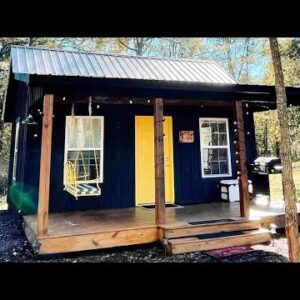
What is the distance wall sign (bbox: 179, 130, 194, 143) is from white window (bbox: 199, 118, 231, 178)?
0.89 ft

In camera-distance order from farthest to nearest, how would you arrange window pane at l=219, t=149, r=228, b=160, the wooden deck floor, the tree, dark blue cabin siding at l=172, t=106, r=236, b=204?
1. the tree
2. window pane at l=219, t=149, r=228, b=160
3. dark blue cabin siding at l=172, t=106, r=236, b=204
4. the wooden deck floor

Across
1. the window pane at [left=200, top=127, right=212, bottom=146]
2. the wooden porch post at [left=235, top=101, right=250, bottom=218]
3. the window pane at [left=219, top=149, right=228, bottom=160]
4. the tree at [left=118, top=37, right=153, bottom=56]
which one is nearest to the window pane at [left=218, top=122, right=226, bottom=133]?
the window pane at [left=200, top=127, right=212, bottom=146]

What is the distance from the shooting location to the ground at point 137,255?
445cm

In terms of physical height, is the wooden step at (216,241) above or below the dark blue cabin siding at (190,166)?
below

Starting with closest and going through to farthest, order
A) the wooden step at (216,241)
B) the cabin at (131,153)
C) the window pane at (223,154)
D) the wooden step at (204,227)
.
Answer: the wooden step at (216,241) → the cabin at (131,153) → the wooden step at (204,227) → the window pane at (223,154)

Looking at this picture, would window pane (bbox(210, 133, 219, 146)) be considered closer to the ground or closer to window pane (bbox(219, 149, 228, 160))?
window pane (bbox(219, 149, 228, 160))

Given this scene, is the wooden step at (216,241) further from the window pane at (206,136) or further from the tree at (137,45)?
the tree at (137,45)

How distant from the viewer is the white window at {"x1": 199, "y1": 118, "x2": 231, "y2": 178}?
25.7 feet

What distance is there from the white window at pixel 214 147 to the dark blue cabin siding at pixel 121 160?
0.13 meters

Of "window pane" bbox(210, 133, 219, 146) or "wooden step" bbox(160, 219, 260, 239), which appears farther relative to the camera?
"window pane" bbox(210, 133, 219, 146)

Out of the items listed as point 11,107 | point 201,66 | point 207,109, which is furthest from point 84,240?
point 11,107

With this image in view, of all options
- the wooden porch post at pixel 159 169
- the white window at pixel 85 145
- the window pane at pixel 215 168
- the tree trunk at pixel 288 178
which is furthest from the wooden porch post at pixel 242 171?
the white window at pixel 85 145

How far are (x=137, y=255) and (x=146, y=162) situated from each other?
113 inches
